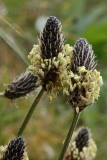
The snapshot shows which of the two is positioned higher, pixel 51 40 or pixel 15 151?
pixel 51 40

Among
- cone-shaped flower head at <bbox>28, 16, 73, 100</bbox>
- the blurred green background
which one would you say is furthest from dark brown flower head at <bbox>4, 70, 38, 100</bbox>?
the blurred green background

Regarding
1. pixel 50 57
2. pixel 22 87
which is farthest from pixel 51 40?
pixel 22 87

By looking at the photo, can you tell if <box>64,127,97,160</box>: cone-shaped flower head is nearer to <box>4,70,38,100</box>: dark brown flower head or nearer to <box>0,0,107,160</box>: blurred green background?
<box>4,70,38,100</box>: dark brown flower head

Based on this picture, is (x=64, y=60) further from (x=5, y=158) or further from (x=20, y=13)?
(x=20, y=13)

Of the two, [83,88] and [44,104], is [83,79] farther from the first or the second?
[44,104]

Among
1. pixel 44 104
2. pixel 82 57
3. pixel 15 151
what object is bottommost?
pixel 15 151

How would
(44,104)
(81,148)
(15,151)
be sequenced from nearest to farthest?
(15,151), (81,148), (44,104)

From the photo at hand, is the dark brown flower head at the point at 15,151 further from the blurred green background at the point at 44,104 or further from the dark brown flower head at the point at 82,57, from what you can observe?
the blurred green background at the point at 44,104
